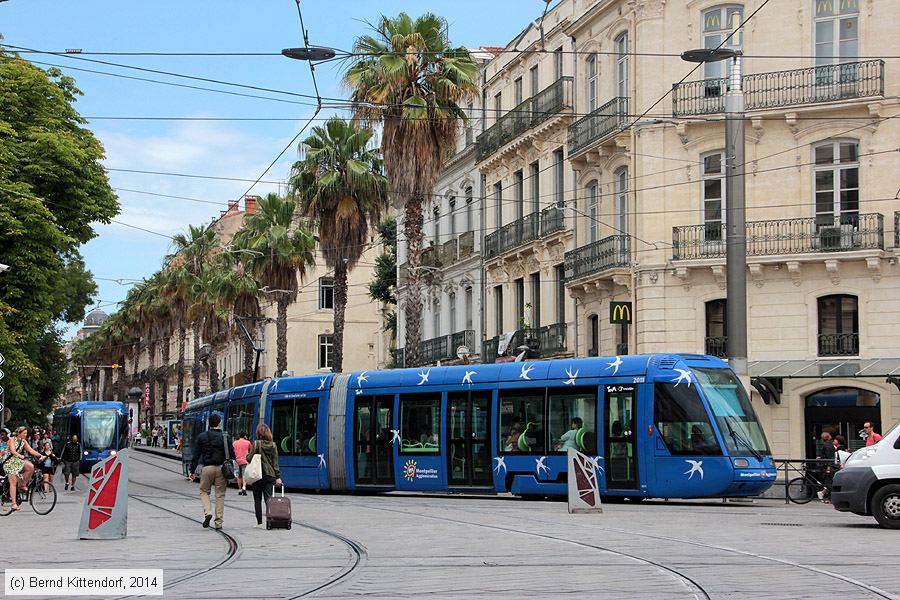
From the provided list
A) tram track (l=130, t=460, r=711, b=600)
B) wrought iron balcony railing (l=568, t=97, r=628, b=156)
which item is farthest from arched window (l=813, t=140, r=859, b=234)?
tram track (l=130, t=460, r=711, b=600)

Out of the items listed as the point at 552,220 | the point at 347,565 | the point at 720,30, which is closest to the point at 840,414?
the point at 720,30

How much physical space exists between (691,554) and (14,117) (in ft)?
109

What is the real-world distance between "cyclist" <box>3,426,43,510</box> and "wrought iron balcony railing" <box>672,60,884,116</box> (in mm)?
18535

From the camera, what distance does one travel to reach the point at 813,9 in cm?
3425

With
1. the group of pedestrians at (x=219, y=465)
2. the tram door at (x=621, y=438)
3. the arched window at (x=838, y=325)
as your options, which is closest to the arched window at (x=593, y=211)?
the arched window at (x=838, y=325)

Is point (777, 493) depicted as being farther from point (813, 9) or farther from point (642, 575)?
point (642, 575)

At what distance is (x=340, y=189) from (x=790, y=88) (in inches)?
605

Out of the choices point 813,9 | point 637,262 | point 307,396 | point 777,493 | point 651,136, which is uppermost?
point 813,9

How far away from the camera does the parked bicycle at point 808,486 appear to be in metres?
25.9

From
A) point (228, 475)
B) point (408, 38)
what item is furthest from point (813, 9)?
point (228, 475)

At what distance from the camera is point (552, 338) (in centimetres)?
4184

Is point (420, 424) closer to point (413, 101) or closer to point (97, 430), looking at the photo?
point (413, 101)

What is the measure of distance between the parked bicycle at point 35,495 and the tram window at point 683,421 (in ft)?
35.1

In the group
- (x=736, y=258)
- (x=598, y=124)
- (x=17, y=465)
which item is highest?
(x=598, y=124)
